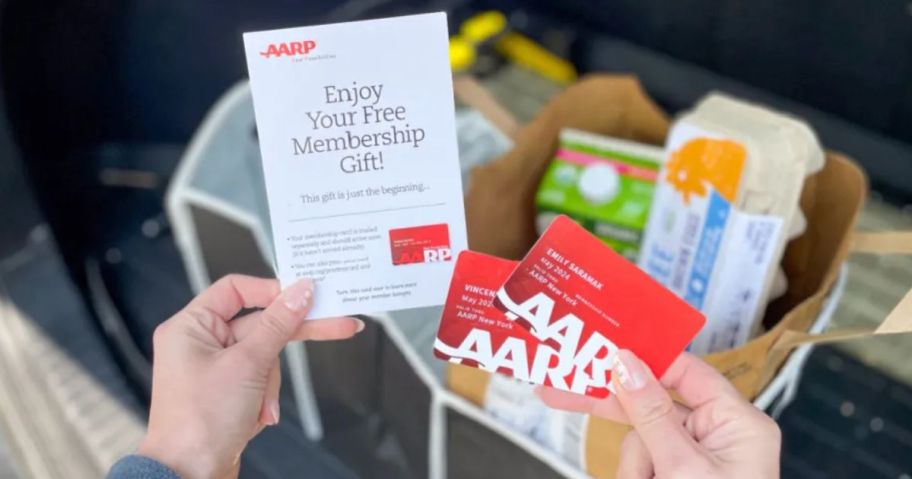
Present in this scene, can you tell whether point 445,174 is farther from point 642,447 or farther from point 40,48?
point 40,48

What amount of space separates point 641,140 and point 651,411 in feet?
1.25

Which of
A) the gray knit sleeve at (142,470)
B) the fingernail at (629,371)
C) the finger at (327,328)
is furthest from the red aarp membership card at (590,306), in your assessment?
the gray knit sleeve at (142,470)

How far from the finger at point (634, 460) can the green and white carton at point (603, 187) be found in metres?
0.23

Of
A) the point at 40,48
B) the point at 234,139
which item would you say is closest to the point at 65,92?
the point at 40,48

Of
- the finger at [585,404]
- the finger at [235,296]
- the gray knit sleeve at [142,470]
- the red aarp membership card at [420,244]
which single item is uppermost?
the red aarp membership card at [420,244]

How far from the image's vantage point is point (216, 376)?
52 cm

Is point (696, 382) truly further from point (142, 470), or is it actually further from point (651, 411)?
point (142, 470)

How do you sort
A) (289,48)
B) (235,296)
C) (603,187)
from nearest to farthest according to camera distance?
(289,48) → (235,296) → (603,187)

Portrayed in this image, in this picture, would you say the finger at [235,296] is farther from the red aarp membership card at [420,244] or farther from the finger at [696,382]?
the finger at [696,382]

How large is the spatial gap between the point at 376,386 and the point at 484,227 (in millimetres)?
217

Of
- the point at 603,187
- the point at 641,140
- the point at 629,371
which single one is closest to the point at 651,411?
the point at 629,371

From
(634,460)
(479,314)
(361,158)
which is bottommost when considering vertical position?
(634,460)

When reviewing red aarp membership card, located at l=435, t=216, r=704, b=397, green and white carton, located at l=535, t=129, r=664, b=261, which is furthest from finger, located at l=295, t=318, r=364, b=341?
green and white carton, located at l=535, t=129, r=664, b=261

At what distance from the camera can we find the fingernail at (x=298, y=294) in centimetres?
50
